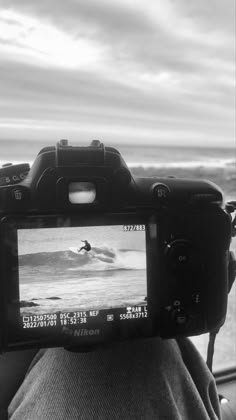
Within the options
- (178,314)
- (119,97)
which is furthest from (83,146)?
(119,97)

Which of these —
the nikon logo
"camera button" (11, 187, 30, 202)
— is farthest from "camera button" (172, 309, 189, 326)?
"camera button" (11, 187, 30, 202)

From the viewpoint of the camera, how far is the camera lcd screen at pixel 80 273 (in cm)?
76

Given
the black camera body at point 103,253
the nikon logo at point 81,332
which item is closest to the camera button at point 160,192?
the black camera body at point 103,253

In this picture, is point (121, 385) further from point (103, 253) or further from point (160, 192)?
point (160, 192)

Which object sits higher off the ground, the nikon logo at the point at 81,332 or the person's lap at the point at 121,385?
the nikon logo at the point at 81,332

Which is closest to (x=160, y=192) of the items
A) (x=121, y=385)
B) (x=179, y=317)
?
(x=179, y=317)

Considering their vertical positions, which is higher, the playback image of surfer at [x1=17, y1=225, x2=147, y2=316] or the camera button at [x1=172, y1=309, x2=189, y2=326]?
the playback image of surfer at [x1=17, y1=225, x2=147, y2=316]

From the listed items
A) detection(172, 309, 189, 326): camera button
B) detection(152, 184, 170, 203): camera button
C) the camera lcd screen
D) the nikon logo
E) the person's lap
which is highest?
detection(152, 184, 170, 203): camera button

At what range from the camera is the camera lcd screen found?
762mm

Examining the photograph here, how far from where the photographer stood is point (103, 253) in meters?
0.80

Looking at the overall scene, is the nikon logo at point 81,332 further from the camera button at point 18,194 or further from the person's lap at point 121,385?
the camera button at point 18,194

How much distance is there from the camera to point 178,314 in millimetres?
813

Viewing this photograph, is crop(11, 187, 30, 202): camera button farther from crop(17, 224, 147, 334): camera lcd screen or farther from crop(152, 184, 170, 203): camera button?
crop(152, 184, 170, 203): camera button

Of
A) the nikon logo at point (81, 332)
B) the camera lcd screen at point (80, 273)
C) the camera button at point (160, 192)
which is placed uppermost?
the camera button at point (160, 192)
